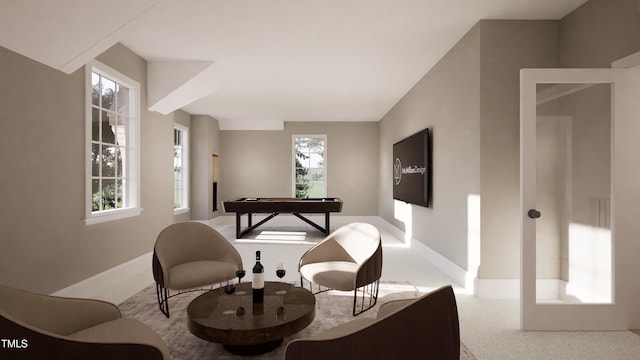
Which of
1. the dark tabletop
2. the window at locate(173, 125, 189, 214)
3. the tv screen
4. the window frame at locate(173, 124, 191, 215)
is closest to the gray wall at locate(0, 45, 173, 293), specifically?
the dark tabletop

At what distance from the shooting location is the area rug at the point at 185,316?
2.23m

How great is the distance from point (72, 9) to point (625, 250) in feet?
14.5

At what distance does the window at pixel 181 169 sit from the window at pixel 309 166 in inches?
106

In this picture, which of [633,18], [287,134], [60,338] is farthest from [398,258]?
[287,134]

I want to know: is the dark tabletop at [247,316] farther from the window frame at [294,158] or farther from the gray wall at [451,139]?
the window frame at [294,158]

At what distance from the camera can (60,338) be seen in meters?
1.34

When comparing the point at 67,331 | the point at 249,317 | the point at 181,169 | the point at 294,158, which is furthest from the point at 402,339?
the point at 294,158

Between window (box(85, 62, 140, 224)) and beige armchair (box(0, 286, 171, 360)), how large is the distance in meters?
2.03

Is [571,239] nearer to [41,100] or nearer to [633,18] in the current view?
[633,18]

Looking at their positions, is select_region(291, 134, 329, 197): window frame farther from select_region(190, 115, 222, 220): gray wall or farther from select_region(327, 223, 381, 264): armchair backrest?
select_region(327, 223, 381, 264): armchair backrest

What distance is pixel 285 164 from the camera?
354 inches

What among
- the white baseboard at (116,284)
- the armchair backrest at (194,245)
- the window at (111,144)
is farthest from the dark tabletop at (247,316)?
the window at (111,144)

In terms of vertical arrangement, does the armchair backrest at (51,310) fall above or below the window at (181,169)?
below

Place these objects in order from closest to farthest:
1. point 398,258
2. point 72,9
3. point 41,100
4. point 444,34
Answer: point 72,9
point 41,100
point 444,34
point 398,258
